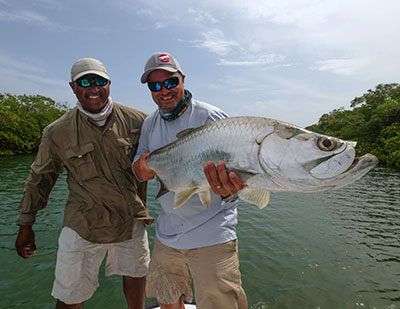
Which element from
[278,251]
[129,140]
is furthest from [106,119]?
[278,251]

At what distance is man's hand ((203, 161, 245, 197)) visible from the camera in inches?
81.9

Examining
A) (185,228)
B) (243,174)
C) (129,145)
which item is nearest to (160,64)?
(129,145)

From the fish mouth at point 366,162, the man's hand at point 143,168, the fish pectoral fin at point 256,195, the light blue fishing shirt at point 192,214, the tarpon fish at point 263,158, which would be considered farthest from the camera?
the man's hand at point 143,168

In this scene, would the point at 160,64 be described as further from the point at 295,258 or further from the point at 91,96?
the point at 295,258

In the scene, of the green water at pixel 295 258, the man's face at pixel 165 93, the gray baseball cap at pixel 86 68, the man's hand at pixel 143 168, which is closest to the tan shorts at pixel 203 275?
the man's hand at pixel 143 168

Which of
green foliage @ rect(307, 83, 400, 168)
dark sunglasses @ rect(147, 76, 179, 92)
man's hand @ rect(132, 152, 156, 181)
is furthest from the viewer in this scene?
green foliage @ rect(307, 83, 400, 168)

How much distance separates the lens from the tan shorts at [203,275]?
243 centimetres

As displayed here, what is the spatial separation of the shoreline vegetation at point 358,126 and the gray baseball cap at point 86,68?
26.8 m

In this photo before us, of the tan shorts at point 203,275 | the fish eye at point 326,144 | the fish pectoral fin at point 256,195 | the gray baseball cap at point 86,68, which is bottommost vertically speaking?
the tan shorts at point 203,275

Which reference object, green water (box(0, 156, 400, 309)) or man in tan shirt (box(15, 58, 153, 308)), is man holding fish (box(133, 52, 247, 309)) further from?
green water (box(0, 156, 400, 309))

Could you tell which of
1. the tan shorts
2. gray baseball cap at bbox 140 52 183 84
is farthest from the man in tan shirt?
gray baseball cap at bbox 140 52 183 84

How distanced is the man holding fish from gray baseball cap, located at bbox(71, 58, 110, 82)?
2.35 feet

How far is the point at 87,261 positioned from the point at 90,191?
2.91 feet

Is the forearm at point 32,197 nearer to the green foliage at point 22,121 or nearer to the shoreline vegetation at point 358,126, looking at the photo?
the shoreline vegetation at point 358,126
